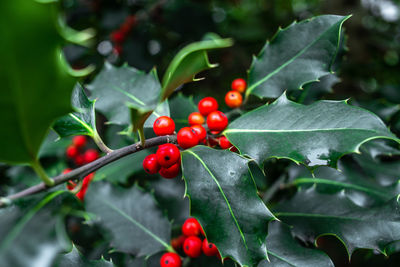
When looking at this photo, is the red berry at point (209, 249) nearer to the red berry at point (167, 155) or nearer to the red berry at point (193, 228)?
the red berry at point (193, 228)

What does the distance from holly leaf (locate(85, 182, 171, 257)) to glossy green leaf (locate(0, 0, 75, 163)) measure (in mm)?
637

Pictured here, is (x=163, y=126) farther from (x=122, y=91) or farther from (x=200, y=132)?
(x=122, y=91)

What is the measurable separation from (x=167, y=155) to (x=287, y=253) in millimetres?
486

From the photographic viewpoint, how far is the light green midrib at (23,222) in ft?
2.02

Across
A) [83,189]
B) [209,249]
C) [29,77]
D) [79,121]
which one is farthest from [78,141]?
[29,77]

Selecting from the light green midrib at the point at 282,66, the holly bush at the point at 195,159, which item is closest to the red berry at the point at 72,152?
the holly bush at the point at 195,159

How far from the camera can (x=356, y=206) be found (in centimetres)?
104

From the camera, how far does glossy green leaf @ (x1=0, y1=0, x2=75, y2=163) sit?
0.46 metres

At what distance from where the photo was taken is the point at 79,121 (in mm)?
967

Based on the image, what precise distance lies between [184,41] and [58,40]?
6.91ft

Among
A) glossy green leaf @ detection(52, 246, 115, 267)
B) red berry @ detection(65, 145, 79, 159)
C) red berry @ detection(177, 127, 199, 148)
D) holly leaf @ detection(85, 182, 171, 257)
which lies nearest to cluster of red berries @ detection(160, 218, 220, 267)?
holly leaf @ detection(85, 182, 171, 257)

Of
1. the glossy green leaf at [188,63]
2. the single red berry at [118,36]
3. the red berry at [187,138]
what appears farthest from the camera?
the single red berry at [118,36]

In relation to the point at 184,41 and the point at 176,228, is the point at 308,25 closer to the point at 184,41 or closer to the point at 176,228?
the point at 176,228

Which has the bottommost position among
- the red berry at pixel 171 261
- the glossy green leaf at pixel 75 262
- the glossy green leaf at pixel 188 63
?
the red berry at pixel 171 261
